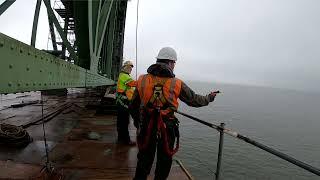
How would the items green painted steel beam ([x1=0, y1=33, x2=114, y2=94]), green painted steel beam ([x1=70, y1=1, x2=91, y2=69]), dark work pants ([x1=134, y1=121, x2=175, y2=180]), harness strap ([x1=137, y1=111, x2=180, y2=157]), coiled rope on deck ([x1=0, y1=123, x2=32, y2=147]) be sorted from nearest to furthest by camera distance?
green painted steel beam ([x1=0, y1=33, x2=114, y2=94]) < harness strap ([x1=137, y1=111, x2=180, y2=157]) < dark work pants ([x1=134, y1=121, x2=175, y2=180]) < green painted steel beam ([x1=70, y1=1, x2=91, y2=69]) < coiled rope on deck ([x1=0, y1=123, x2=32, y2=147])

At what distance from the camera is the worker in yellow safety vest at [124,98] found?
6.69 m

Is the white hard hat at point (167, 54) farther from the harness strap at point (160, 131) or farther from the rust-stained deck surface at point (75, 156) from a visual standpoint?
the rust-stained deck surface at point (75, 156)

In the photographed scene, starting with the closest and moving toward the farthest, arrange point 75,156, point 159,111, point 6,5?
point 6,5 < point 159,111 < point 75,156

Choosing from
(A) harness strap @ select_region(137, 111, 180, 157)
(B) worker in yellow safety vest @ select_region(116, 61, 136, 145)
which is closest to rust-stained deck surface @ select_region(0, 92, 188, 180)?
(B) worker in yellow safety vest @ select_region(116, 61, 136, 145)

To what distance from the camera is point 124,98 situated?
7.11 metres

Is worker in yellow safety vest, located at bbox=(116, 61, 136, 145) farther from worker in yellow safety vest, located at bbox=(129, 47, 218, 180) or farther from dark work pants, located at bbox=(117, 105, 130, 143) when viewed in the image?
worker in yellow safety vest, located at bbox=(129, 47, 218, 180)

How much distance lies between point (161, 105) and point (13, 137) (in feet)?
13.4

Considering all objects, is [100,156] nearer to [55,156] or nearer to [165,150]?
[55,156]

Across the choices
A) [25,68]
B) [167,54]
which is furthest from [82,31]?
[25,68]

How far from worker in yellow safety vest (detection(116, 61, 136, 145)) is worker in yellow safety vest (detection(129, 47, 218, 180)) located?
108 inches

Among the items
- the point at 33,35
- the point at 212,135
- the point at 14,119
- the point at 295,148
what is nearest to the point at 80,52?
the point at 33,35

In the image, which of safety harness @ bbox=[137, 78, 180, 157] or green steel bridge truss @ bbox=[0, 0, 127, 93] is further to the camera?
safety harness @ bbox=[137, 78, 180, 157]

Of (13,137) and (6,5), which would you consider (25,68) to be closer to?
(6,5)

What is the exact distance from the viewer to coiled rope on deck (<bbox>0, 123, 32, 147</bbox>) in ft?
21.0
